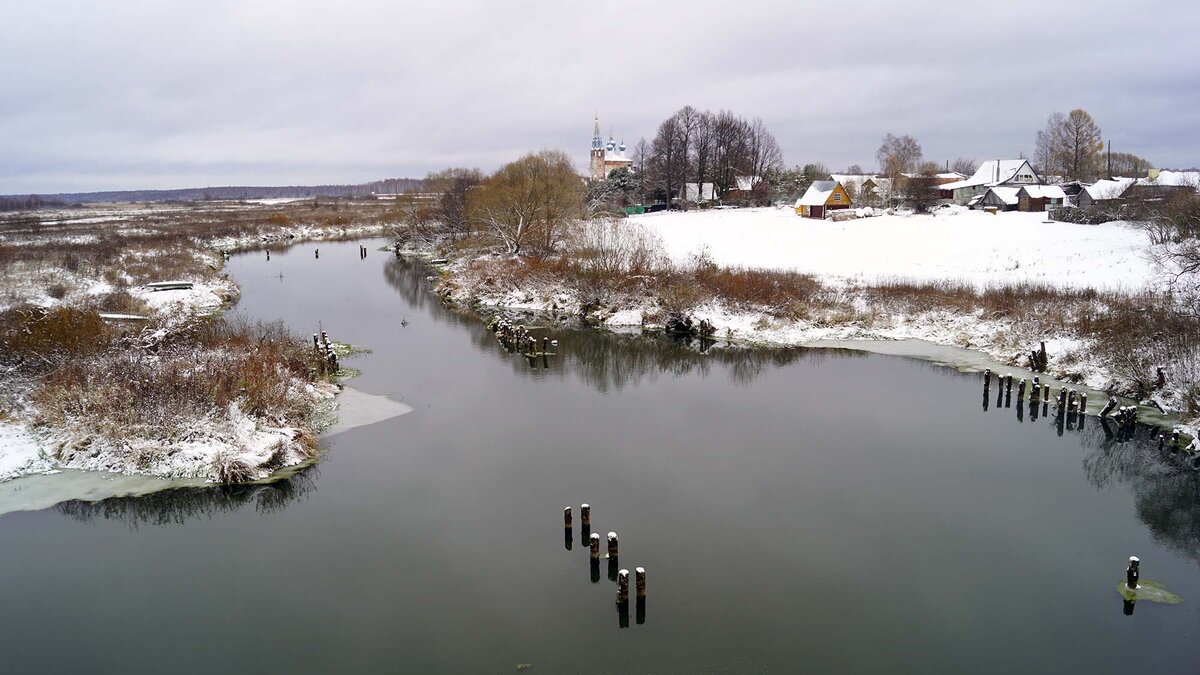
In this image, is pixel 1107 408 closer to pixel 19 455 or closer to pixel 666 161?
pixel 19 455

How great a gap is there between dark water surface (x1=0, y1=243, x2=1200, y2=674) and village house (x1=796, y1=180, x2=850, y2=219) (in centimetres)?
4376

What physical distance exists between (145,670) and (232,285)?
122ft

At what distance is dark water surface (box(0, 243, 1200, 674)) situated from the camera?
10.9 m

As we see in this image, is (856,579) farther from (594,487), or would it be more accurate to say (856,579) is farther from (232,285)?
(232,285)

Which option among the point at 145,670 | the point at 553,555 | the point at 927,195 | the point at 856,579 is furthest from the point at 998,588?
the point at 927,195

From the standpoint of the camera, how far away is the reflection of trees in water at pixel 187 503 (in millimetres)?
15148

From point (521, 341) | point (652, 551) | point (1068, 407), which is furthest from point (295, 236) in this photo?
point (652, 551)

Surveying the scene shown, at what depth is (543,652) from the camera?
10.8 m

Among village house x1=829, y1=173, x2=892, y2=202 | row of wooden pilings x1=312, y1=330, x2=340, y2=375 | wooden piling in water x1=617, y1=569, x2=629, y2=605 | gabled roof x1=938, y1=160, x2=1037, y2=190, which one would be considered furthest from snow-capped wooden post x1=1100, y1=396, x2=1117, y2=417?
gabled roof x1=938, y1=160, x2=1037, y2=190

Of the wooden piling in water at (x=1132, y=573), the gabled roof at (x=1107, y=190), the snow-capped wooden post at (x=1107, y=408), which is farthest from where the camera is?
the gabled roof at (x=1107, y=190)

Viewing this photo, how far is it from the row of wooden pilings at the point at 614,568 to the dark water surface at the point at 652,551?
190 millimetres

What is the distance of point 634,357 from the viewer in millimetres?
29484

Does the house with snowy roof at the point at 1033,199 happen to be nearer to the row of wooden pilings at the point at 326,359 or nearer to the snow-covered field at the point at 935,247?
the snow-covered field at the point at 935,247

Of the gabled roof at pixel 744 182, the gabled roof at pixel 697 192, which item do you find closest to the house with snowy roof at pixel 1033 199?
the gabled roof at pixel 744 182
